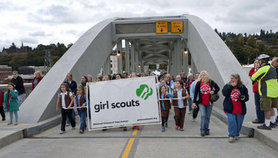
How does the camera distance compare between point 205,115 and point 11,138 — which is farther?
point 205,115

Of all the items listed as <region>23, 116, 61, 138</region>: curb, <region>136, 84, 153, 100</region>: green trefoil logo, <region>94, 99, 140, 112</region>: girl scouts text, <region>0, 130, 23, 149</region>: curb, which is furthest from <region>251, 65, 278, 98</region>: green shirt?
<region>0, 130, 23, 149</region>: curb

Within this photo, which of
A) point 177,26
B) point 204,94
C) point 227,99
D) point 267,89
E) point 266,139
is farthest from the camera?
point 177,26

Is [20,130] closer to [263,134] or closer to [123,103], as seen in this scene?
[123,103]

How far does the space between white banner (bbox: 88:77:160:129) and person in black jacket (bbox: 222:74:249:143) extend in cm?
214

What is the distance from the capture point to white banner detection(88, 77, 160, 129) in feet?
→ 22.5

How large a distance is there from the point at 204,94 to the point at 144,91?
1.85m

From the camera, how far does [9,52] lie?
580 feet

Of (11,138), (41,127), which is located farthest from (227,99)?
(11,138)

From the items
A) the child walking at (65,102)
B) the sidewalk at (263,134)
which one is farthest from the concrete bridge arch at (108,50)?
the child walking at (65,102)

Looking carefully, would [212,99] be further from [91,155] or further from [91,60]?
[91,60]

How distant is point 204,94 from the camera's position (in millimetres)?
6023

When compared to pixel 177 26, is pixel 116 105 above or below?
below

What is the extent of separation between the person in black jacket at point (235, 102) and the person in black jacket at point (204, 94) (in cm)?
54

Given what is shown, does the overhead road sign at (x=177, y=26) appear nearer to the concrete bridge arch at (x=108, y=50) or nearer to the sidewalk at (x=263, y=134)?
the concrete bridge arch at (x=108, y=50)
